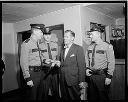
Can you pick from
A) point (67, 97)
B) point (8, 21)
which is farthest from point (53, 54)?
point (8, 21)

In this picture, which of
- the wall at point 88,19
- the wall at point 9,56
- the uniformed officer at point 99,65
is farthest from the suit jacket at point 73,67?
the wall at point 9,56

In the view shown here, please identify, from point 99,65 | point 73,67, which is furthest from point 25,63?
point 99,65

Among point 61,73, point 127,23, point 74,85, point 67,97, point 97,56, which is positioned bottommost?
point 67,97

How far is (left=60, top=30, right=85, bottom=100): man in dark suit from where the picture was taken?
8.02 feet

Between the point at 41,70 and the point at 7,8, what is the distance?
3.76 ft

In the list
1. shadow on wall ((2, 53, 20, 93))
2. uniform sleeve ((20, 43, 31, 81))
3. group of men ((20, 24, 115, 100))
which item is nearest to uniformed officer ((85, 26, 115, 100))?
group of men ((20, 24, 115, 100))

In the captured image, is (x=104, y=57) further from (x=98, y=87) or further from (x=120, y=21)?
(x=120, y=21)

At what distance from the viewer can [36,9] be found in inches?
107

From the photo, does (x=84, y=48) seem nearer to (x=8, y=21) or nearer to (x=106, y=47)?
(x=106, y=47)

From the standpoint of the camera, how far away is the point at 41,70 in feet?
8.00

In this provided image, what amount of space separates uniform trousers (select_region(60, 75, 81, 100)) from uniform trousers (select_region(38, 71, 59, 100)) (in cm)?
8

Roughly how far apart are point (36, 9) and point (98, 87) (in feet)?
4.89

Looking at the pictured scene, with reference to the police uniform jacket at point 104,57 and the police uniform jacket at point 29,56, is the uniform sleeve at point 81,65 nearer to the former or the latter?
the police uniform jacket at point 104,57

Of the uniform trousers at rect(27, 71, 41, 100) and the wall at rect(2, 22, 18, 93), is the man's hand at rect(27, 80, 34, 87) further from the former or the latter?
the wall at rect(2, 22, 18, 93)
